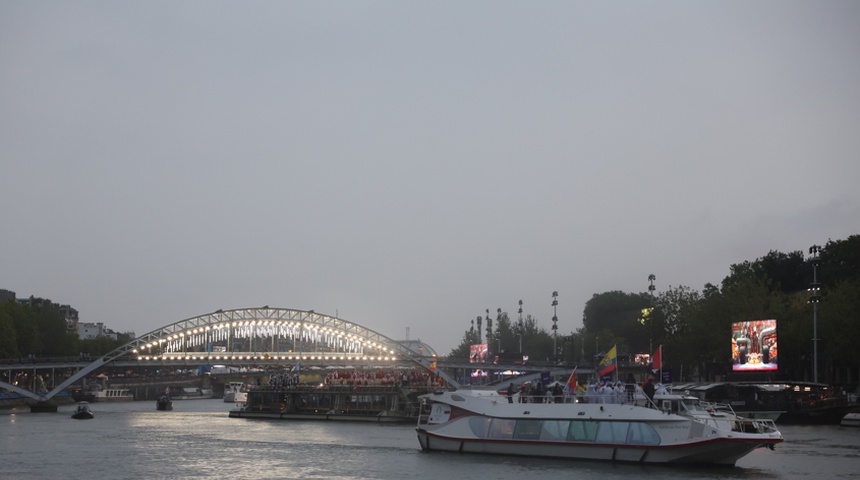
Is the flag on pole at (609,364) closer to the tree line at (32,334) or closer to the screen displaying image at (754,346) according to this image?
the screen displaying image at (754,346)

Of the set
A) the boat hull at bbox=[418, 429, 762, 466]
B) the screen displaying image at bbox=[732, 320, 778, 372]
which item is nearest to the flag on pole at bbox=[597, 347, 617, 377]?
the boat hull at bbox=[418, 429, 762, 466]

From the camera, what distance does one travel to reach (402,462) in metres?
47.5

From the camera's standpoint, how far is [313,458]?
50.6 metres

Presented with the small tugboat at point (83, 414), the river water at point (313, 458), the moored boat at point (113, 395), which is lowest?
the moored boat at point (113, 395)

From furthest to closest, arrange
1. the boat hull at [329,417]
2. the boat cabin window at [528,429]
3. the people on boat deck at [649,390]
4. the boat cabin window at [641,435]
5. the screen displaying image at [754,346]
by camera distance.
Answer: the screen displaying image at [754,346] < the boat hull at [329,417] < the boat cabin window at [528,429] < the people on boat deck at [649,390] < the boat cabin window at [641,435]


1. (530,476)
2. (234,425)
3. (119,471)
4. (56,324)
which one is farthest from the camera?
(56,324)

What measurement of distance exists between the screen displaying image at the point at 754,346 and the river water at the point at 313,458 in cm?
1376

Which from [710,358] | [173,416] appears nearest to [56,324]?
[173,416]

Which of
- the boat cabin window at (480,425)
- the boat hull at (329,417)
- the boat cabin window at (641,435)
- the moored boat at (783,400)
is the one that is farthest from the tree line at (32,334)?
the boat cabin window at (641,435)

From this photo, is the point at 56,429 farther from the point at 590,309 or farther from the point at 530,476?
the point at 590,309

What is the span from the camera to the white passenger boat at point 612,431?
1614 inches

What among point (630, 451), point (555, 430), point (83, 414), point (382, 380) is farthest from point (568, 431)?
point (83, 414)

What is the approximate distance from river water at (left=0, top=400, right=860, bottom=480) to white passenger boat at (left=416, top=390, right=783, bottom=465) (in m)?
0.58

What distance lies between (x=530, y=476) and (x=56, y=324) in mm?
119491
